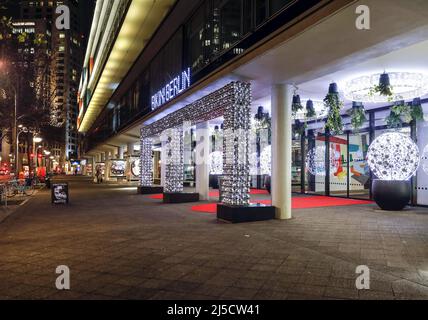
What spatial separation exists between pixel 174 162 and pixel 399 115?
29.8 ft

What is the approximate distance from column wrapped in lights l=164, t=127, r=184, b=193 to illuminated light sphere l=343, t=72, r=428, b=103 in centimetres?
771

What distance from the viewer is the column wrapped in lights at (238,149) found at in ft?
33.6

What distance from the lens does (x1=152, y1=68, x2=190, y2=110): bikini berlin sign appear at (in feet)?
43.9

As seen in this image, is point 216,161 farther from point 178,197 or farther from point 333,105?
point 333,105

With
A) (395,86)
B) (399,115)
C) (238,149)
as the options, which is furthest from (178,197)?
(395,86)

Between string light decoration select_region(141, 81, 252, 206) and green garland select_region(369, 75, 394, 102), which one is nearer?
green garland select_region(369, 75, 394, 102)

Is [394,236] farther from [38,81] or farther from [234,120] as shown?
[38,81]

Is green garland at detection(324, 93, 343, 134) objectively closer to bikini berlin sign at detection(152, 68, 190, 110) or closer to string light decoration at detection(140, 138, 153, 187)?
bikini berlin sign at detection(152, 68, 190, 110)

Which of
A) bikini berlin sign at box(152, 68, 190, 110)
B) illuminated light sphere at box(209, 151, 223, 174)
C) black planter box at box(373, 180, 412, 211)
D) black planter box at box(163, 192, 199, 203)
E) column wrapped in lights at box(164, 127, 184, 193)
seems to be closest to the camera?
black planter box at box(373, 180, 412, 211)

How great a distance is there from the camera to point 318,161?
741 inches

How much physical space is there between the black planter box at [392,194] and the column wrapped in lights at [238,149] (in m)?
4.85

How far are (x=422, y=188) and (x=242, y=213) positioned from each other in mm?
7445

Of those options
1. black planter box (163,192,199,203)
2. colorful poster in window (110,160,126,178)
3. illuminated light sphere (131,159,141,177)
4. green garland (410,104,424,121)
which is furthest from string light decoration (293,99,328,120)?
colorful poster in window (110,160,126,178)

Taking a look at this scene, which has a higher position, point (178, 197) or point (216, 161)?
point (216, 161)
